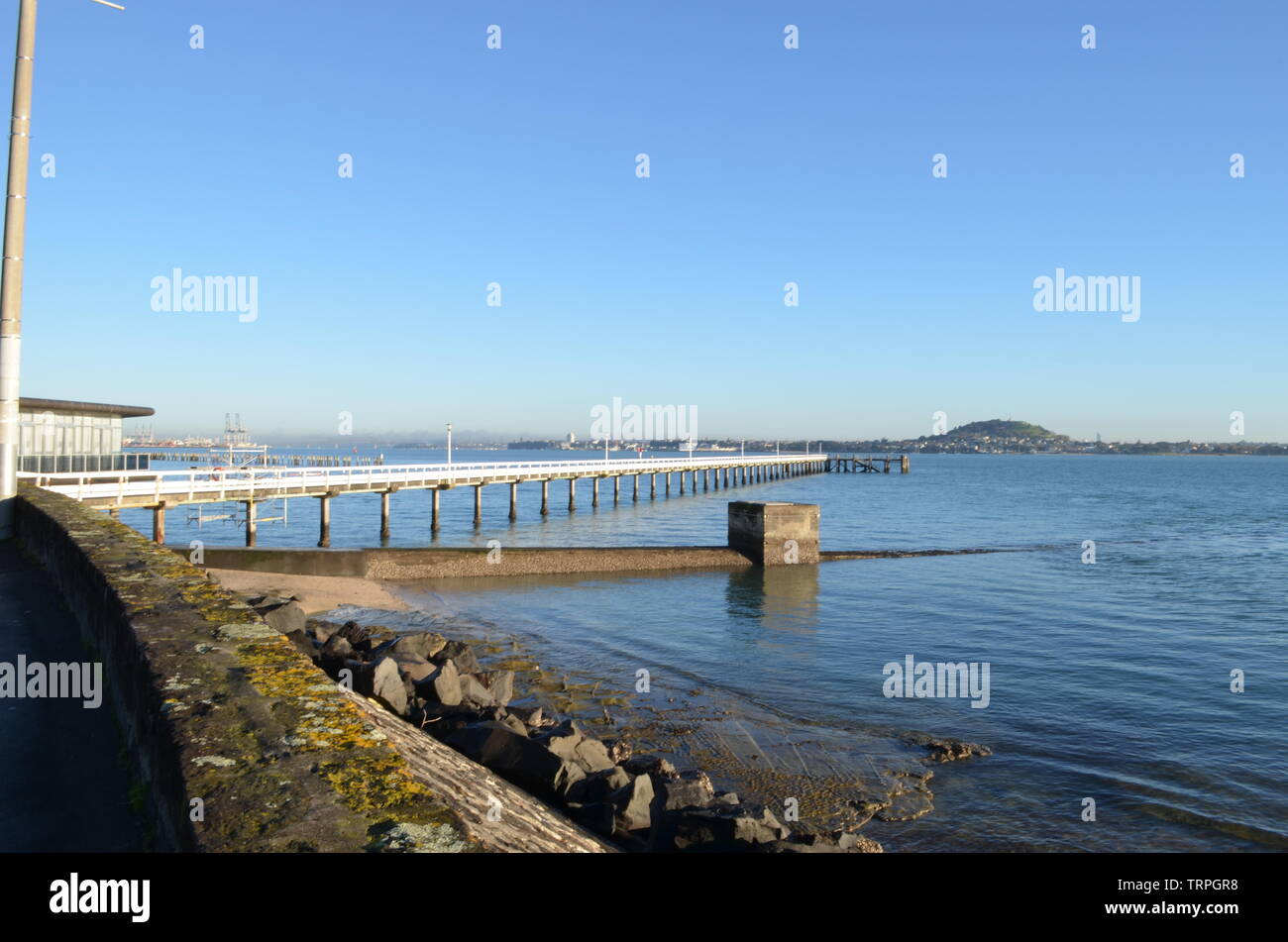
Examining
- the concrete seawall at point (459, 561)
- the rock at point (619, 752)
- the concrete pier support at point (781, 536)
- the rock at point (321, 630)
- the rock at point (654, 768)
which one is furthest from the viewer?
the concrete pier support at point (781, 536)

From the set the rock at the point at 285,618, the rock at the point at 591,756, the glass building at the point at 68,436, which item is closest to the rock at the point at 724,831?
the rock at the point at 591,756

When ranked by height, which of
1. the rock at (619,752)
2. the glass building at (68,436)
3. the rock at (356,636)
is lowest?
the rock at (619,752)

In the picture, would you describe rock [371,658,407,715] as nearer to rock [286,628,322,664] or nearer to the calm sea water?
rock [286,628,322,664]

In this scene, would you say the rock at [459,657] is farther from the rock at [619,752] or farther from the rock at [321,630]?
the rock at [619,752]

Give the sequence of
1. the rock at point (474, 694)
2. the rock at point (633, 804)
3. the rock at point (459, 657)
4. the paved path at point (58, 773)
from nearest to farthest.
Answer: the paved path at point (58, 773) → the rock at point (633, 804) → the rock at point (474, 694) → the rock at point (459, 657)

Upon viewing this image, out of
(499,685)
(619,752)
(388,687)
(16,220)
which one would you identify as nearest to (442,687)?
(388,687)

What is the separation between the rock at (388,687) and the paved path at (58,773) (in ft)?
11.8

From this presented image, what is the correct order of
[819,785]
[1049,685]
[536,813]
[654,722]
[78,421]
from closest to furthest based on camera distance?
[536,813]
[819,785]
[654,722]
[1049,685]
[78,421]

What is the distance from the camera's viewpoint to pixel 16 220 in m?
13.1

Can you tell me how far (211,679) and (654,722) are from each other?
9.11 m

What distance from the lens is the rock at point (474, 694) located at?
40.2 ft
